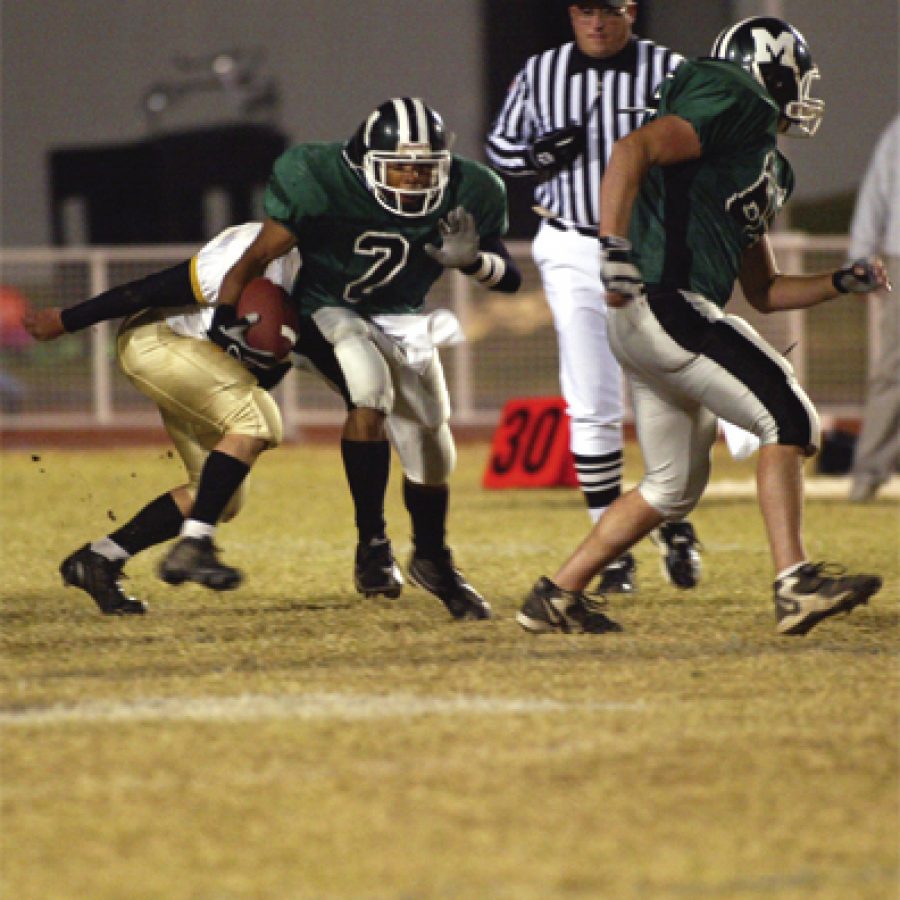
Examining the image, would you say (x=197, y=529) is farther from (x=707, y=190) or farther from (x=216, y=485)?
(x=707, y=190)

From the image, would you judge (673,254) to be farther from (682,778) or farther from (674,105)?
(682,778)

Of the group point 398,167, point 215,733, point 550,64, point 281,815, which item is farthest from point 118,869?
point 550,64

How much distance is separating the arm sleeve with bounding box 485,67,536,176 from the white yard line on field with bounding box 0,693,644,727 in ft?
8.65

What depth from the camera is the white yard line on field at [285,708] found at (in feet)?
13.2

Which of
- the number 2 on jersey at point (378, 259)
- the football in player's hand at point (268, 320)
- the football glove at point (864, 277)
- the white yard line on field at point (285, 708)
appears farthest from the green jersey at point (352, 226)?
the white yard line on field at point (285, 708)

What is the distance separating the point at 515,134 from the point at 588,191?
38 centimetres

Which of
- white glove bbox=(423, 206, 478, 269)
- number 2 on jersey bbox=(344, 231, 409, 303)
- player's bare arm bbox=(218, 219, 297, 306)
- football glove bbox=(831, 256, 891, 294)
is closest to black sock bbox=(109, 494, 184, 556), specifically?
player's bare arm bbox=(218, 219, 297, 306)

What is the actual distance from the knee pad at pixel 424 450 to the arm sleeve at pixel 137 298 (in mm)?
700

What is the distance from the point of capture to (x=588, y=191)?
633cm

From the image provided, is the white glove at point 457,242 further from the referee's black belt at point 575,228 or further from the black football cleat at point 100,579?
the black football cleat at point 100,579

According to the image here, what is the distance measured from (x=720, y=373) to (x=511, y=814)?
2070 millimetres

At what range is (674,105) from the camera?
16.7 ft

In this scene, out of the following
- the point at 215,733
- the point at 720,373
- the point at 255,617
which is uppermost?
the point at 720,373

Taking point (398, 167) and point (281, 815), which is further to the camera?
point (398, 167)
